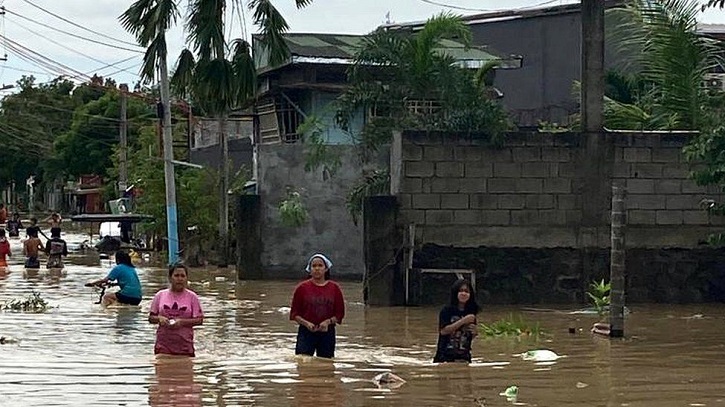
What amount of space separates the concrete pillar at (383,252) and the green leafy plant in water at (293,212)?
7.22m

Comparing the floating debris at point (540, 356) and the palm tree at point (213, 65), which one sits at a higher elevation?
the palm tree at point (213, 65)

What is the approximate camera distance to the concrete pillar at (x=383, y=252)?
23.4 m

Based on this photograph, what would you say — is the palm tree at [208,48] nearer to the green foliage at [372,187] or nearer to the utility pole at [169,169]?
the utility pole at [169,169]

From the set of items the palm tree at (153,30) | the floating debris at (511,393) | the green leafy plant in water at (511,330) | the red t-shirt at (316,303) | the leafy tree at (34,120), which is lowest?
the floating debris at (511,393)

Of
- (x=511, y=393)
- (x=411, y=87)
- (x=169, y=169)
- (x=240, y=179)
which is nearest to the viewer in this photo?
(x=511, y=393)

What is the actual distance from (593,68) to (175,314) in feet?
41.0

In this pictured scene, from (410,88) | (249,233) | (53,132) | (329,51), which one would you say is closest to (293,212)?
(249,233)

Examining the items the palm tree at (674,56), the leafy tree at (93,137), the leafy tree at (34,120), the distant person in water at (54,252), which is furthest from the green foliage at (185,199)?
the leafy tree at (34,120)

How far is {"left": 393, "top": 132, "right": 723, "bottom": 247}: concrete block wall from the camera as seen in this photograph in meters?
23.5

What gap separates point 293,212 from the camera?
3052 cm

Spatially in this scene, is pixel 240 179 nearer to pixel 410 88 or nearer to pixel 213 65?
pixel 213 65

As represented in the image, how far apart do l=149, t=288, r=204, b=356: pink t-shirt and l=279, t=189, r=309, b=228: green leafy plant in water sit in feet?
55.1

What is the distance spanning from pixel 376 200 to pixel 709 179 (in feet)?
21.1

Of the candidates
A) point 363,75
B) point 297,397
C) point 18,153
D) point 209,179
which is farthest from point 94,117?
point 297,397
